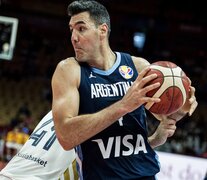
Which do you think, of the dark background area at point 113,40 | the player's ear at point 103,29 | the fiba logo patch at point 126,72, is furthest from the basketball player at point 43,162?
the dark background area at point 113,40

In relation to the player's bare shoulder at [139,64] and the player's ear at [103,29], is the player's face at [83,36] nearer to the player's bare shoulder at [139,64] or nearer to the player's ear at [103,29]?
the player's ear at [103,29]

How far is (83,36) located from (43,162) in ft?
3.48

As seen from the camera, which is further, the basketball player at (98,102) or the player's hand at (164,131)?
the player's hand at (164,131)

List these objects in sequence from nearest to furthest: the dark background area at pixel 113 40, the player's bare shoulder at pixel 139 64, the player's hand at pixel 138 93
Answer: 1. the player's hand at pixel 138 93
2. the player's bare shoulder at pixel 139 64
3. the dark background area at pixel 113 40

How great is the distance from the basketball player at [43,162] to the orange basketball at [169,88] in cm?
98

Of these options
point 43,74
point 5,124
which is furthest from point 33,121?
point 43,74

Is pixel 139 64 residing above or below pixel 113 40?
above

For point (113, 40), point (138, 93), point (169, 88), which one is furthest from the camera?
point (113, 40)

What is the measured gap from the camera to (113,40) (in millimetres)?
17781

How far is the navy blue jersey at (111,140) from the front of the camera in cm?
279

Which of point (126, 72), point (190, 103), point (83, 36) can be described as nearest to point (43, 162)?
point (126, 72)

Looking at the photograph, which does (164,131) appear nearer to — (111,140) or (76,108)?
(111,140)

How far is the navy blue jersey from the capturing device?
9.16 ft

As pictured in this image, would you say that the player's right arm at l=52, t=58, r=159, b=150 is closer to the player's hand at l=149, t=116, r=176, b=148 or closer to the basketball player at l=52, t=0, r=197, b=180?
the basketball player at l=52, t=0, r=197, b=180
